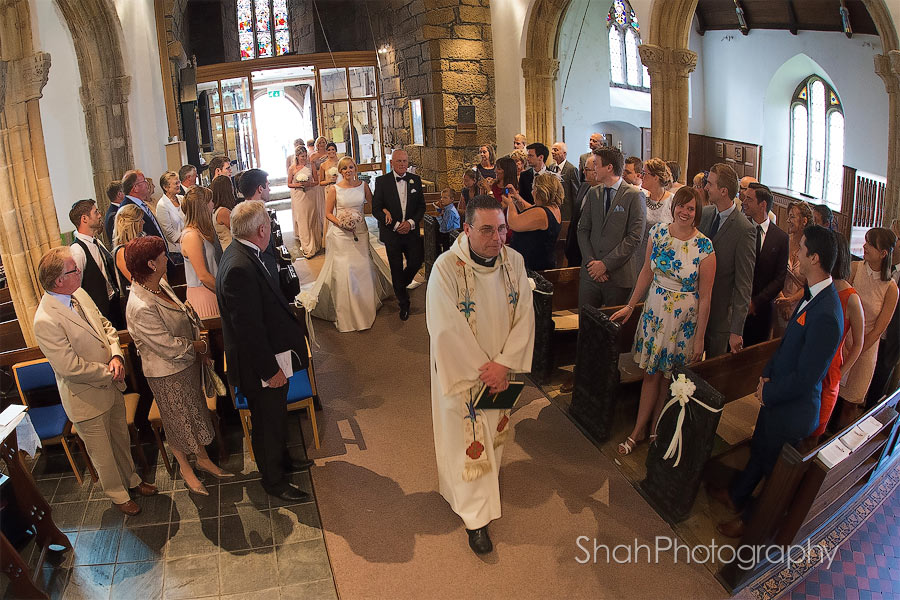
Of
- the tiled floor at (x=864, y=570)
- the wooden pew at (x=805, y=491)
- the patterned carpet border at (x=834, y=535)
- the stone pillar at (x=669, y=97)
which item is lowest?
the tiled floor at (x=864, y=570)

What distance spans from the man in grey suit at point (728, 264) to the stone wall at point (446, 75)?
8.29 meters

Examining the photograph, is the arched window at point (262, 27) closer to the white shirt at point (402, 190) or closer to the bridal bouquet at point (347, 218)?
the white shirt at point (402, 190)

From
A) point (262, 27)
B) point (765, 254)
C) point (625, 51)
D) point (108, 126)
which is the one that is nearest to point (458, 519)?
point (765, 254)

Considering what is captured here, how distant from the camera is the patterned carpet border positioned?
308cm

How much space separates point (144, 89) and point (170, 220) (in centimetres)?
378

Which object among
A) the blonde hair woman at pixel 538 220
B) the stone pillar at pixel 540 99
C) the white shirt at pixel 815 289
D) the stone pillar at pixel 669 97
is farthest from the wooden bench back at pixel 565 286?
the stone pillar at pixel 540 99

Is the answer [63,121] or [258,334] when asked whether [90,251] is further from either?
[63,121]

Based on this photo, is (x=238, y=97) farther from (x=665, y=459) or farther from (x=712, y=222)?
(x=665, y=459)

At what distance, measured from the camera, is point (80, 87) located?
8.44 m

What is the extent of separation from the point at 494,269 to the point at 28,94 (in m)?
4.32

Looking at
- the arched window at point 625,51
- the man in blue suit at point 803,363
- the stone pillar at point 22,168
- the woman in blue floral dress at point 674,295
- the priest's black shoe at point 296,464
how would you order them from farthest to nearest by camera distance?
the arched window at point 625,51 → the stone pillar at point 22,168 → the priest's black shoe at point 296,464 → the woman in blue floral dress at point 674,295 → the man in blue suit at point 803,363

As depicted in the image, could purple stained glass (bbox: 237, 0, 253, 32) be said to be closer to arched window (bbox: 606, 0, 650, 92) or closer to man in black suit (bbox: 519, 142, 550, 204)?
arched window (bbox: 606, 0, 650, 92)

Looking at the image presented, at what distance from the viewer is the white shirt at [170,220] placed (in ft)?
21.1

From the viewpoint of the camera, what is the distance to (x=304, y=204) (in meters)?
9.20
